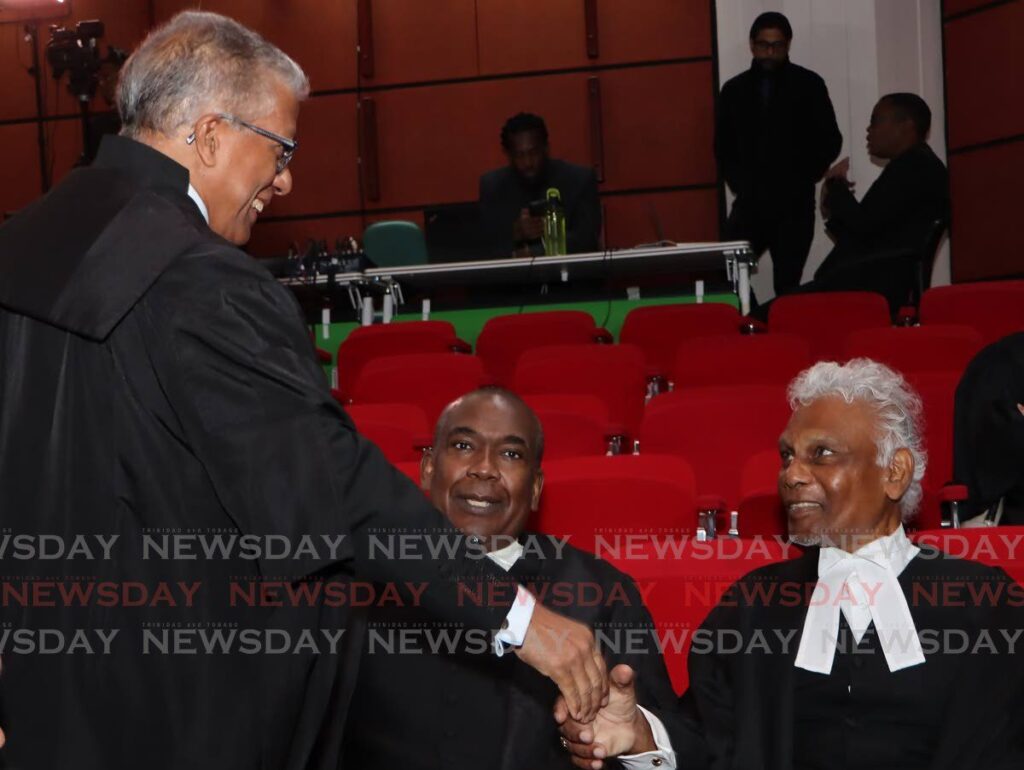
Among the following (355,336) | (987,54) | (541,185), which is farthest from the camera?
(987,54)

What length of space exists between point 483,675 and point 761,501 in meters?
1.31

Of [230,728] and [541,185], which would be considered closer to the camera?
[230,728]

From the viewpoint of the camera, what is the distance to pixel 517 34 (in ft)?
35.4

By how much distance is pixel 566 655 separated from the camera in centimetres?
227

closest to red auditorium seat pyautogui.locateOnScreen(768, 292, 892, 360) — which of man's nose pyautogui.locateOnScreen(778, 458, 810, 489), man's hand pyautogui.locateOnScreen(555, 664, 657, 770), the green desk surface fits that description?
the green desk surface

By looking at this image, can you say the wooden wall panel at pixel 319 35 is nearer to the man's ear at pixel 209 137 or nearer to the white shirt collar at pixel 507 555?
the white shirt collar at pixel 507 555

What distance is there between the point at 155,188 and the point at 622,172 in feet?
28.6

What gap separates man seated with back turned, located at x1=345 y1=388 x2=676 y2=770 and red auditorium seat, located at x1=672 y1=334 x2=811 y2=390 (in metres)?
2.69

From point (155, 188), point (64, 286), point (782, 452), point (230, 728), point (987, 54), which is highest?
point (987, 54)

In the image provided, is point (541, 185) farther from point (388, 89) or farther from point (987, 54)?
point (987, 54)

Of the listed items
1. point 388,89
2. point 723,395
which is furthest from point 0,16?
point 723,395

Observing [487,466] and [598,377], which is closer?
→ [487,466]

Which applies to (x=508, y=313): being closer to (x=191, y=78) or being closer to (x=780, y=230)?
(x=780, y=230)

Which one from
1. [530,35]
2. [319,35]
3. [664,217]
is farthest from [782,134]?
[319,35]
